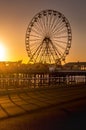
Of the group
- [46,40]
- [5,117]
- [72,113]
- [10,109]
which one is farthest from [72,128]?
[46,40]

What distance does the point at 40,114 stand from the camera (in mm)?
15188

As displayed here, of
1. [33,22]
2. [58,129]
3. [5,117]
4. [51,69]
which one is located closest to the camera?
[58,129]

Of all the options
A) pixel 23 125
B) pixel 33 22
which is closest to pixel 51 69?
pixel 33 22

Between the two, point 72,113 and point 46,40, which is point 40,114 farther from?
point 46,40

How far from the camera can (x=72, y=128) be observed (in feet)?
38.8

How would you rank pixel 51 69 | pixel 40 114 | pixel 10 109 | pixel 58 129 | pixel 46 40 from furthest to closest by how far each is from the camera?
pixel 51 69
pixel 46 40
pixel 10 109
pixel 40 114
pixel 58 129

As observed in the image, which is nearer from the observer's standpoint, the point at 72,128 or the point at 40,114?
the point at 72,128

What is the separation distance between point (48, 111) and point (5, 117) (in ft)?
9.59

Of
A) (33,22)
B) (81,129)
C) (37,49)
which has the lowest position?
(81,129)

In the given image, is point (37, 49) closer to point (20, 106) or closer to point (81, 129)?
point (20, 106)

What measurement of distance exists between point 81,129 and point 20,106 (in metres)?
6.39

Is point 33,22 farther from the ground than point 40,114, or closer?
farther from the ground

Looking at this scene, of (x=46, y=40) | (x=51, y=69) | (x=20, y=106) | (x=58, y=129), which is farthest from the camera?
(x=51, y=69)

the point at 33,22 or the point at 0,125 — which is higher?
the point at 33,22
